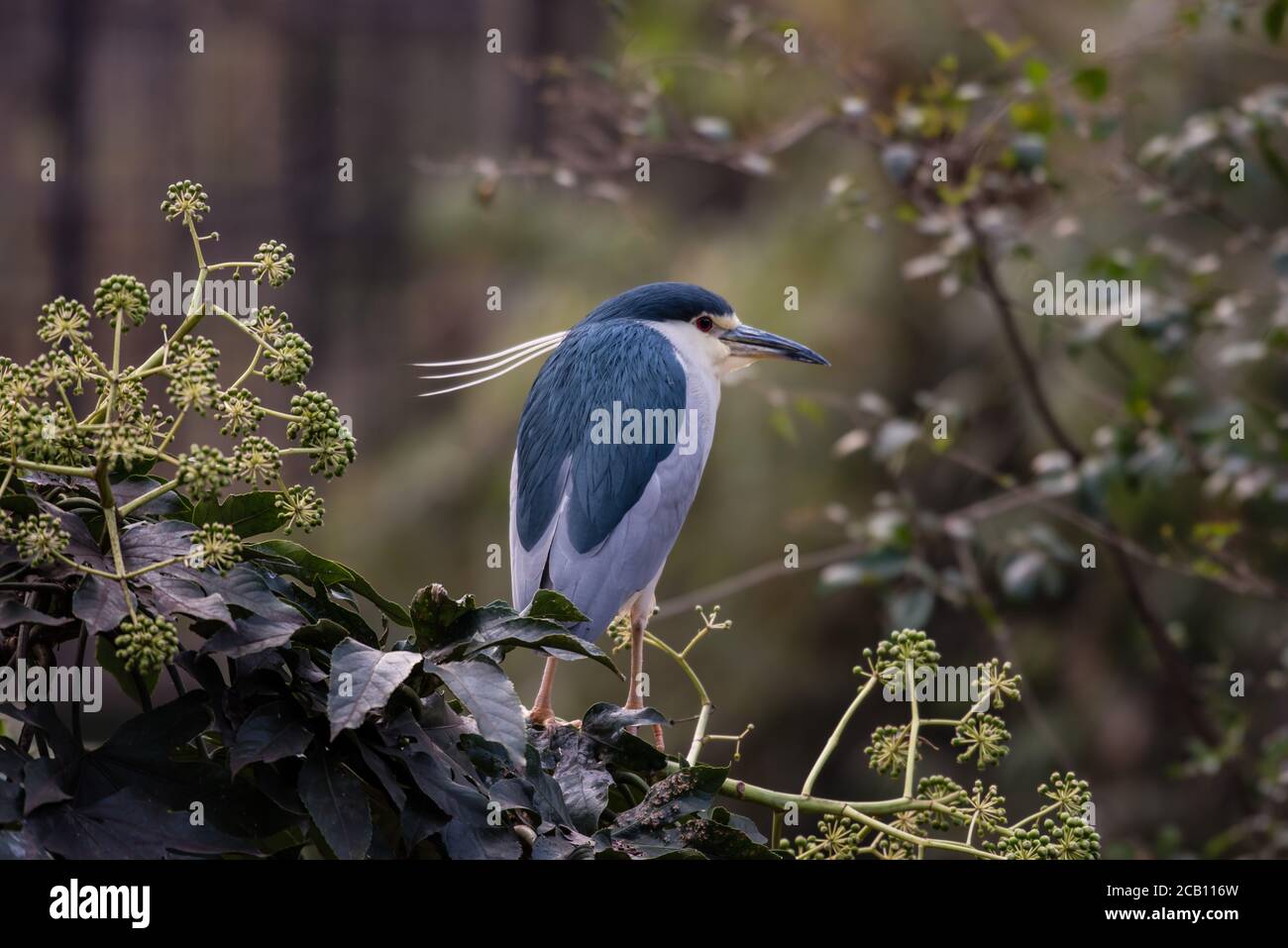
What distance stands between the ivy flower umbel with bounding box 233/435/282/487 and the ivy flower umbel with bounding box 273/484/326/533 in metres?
0.04

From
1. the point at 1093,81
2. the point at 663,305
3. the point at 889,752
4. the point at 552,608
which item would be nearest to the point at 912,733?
the point at 889,752

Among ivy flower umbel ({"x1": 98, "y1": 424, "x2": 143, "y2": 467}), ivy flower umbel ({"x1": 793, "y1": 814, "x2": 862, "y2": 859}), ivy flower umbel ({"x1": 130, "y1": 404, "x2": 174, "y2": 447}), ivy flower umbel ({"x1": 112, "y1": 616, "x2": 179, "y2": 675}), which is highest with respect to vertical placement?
ivy flower umbel ({"x1": 130, "y1": 404, "x2": 174, "y2": 447})

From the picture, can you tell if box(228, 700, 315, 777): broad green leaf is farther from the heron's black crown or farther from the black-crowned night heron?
the heron's black crown

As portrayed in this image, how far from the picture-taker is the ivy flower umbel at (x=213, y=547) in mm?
689

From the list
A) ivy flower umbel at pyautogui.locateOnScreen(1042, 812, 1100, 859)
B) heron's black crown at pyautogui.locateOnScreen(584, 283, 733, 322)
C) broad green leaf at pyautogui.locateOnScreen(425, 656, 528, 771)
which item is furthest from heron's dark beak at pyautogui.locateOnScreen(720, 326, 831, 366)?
broad green leaf at pyautogui.locateOnScreen(425, 656, 528, 771)

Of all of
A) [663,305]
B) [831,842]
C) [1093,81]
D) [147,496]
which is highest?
[1093,81]

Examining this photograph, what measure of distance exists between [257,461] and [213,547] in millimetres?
50

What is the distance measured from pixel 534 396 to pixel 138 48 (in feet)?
10.7

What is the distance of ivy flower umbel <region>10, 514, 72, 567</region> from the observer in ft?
2.19

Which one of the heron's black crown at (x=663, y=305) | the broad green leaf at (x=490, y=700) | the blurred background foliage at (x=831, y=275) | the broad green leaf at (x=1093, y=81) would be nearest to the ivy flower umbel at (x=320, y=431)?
the broad green leaf at (x=490, y=700)

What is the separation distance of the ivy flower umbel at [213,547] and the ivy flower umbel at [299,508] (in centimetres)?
5

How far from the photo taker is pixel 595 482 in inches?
59.1

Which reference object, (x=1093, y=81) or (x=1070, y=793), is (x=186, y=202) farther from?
(x=1093, y=81)
